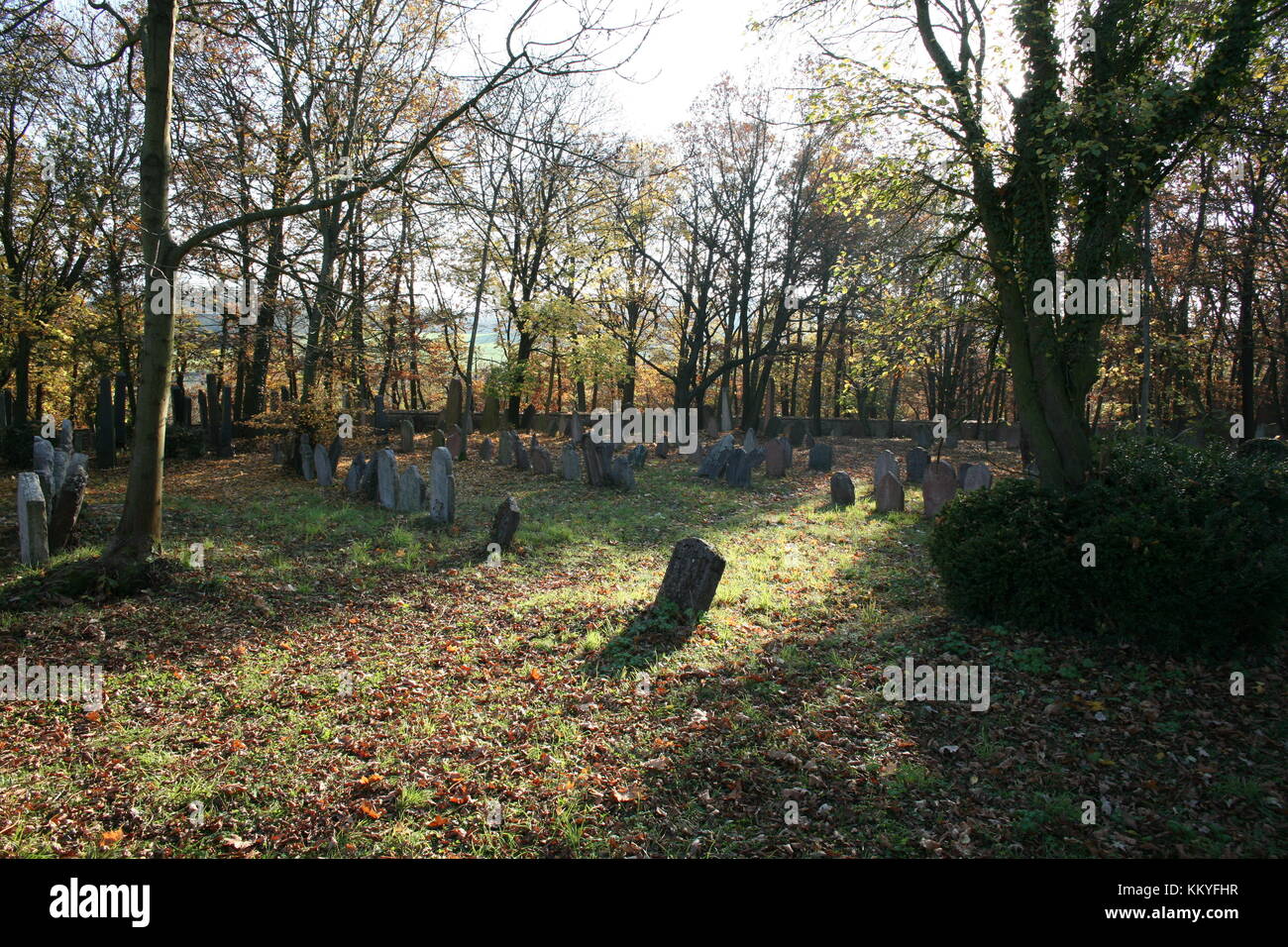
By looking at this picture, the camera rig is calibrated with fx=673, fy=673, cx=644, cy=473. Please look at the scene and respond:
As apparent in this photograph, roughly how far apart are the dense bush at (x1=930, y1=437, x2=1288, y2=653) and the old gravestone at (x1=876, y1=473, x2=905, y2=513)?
477cm

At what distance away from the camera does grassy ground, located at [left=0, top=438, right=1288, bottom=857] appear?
3.23 metres

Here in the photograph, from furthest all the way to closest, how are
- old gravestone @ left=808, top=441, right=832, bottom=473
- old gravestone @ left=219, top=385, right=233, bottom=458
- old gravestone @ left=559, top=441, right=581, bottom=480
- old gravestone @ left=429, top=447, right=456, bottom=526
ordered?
old gravestone @ left=808, top=441, right=832, bottom=473
old gravestone @ left=219, top=385, right=233, bottom=458
old gravestone @ left=559, top=441, right=581, bottom=480
old gravestone @ left=429, top=447, right=456, bottom=526

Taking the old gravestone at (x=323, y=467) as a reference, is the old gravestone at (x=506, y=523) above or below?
below

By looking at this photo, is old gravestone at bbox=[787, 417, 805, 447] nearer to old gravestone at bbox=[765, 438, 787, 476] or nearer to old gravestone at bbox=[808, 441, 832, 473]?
old gravestone at bbox=[808, 441, 832, 473]

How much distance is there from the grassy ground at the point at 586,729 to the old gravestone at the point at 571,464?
603 cm

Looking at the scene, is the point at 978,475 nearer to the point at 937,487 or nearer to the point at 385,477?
the point at 937,487

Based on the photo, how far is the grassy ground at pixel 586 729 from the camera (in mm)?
3227

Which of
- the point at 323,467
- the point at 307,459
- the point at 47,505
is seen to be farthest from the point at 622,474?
the point at 47,505

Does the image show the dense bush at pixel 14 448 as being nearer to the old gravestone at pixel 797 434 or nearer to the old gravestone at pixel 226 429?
the old gravestone at pixel 226 429

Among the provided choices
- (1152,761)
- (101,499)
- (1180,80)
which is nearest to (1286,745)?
(1152,761)

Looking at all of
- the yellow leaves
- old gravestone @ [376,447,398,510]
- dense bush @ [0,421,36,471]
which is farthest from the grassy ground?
dense bush @ [0,421,36,471]

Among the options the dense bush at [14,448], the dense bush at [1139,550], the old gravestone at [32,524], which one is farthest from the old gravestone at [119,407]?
the dense bush at [1139,550]

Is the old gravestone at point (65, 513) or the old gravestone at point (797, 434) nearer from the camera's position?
the old gravestone at point (65, 513)
